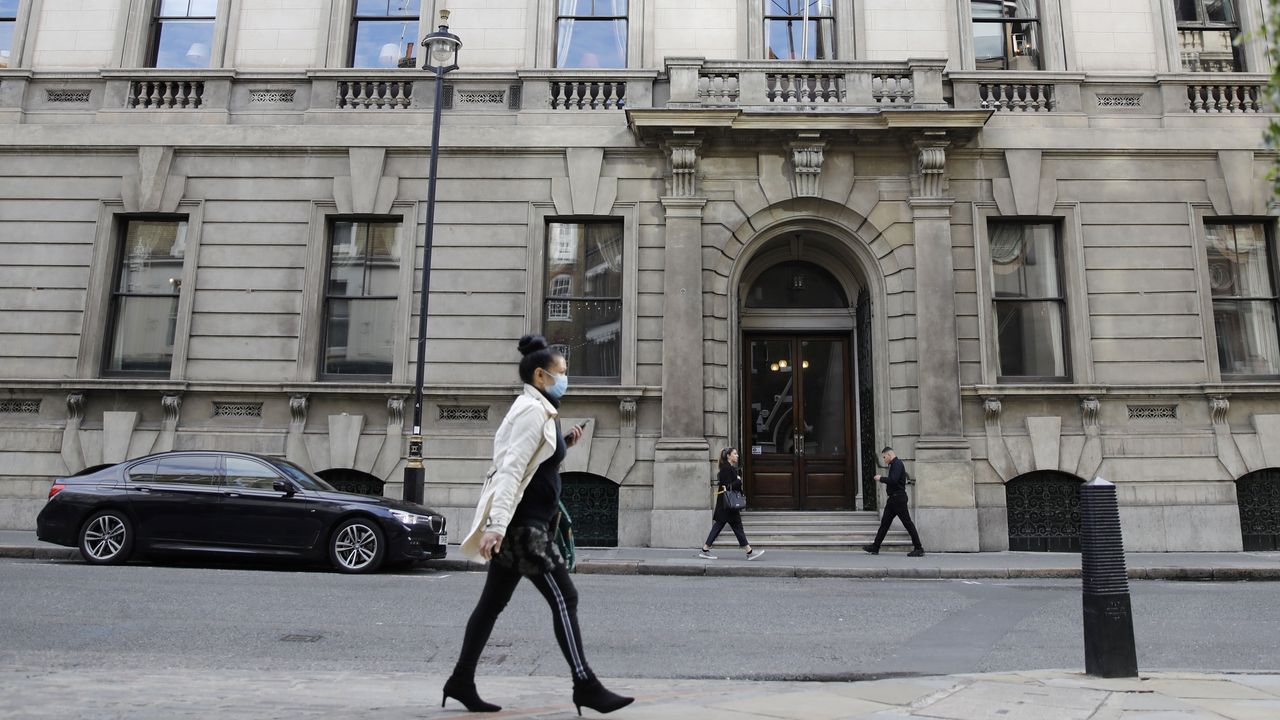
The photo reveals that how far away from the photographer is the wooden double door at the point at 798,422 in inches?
627

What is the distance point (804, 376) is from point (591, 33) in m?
7.82

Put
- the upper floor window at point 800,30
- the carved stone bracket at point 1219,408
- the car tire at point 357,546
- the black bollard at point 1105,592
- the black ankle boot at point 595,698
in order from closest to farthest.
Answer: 1. the black ankle boot at point 595,698
2. the black bollard at point 1105,592
3. the car tire at point 357,546
4. the carved stone bracket at point 1219,408
5. the upper floor window at point 800,30

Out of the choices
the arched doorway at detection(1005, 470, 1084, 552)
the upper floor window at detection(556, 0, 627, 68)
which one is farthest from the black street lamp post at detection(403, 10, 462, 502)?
the arched doorway at detection(1005, 470, 1084, 552)

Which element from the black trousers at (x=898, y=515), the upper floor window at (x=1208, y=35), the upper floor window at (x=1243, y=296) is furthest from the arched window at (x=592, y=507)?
the upper floor window at (x=1208, y=35)

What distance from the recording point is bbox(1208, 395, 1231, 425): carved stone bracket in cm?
1456

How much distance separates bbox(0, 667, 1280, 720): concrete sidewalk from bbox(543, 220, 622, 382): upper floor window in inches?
390

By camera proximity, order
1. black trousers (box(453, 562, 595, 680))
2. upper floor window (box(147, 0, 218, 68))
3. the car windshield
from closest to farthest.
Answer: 1. black trousers (box(453, 562, 595, 680))
2. the car windshield
3. upper floor window (box(147, 0, 218, 68))

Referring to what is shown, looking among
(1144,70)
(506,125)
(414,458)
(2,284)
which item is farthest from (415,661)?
(1144,70)

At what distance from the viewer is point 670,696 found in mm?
4984

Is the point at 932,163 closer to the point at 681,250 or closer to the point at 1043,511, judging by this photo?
the point at 681,250

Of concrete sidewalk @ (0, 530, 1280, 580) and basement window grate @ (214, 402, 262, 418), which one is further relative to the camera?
basement window grate @ (214, 402, 262, 418)

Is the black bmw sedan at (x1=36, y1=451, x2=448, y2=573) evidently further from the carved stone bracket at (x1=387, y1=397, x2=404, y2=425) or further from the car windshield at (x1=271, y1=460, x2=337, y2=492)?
the carved stone bracket at (x1=387, y1=397, x2=404, y2=425)

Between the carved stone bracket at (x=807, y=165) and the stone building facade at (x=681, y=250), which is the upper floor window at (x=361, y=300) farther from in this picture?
the carved stone bracket at (x=807, y=165)

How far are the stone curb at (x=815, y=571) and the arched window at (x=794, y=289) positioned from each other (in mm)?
6329
